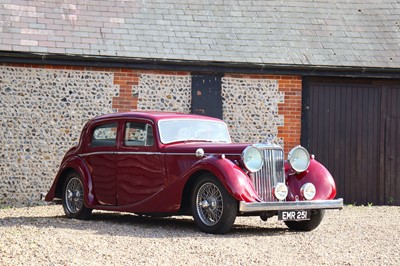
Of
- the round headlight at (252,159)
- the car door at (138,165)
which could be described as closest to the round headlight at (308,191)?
the round headlight at (252,159)

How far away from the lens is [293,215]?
32.1ft

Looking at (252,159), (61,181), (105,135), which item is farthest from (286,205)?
(61,181)

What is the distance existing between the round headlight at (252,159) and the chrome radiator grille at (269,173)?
0.41 feet

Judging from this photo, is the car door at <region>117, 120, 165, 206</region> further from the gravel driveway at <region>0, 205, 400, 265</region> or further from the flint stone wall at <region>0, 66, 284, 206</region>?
the flint stone wall at <region>0, 66, 284, 206</region>

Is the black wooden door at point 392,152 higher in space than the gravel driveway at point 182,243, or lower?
higher

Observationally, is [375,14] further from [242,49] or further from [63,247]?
[63,247]

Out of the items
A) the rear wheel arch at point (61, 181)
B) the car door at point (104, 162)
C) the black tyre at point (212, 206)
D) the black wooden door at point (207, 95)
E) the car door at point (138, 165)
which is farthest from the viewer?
the black wooden door at point (207, 95)

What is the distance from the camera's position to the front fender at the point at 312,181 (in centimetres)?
1024

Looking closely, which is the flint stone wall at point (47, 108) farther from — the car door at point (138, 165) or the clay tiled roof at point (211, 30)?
the car door at point (138, 165)

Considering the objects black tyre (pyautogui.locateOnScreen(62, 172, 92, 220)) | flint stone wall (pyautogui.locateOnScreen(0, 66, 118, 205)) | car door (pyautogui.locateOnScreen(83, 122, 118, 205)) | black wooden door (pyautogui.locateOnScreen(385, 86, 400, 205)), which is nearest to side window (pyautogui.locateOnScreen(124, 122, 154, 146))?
car door (pyautogui.locateOnScreen(83, 122, 118, 205))

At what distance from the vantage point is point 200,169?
31.9 feet

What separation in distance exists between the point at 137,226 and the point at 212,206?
1.25 metres

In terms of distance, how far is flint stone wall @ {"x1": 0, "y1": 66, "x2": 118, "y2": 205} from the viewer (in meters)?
15.4

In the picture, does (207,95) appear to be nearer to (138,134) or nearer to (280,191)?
(138,134)
